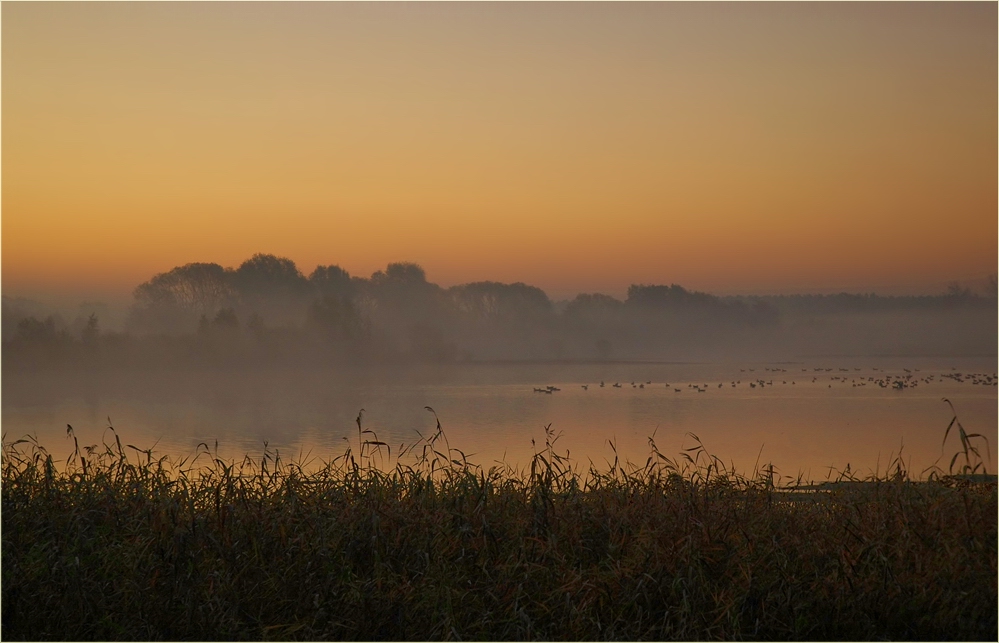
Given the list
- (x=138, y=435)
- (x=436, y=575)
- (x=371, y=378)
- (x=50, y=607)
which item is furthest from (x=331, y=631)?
(x=371, y=378)

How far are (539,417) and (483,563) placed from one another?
1132cm

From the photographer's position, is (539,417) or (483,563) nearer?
(483,563)

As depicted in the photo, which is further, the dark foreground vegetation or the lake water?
the lake water

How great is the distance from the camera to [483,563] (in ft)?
16.1

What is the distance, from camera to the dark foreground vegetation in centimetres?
455

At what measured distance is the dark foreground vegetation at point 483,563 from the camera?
4.55 metres

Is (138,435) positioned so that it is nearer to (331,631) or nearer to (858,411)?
(331,631)

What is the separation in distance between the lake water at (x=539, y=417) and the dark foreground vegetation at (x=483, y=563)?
1.55 m

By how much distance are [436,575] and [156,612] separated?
5.01ft

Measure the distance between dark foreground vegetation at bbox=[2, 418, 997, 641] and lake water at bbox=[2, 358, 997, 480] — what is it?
5.07 feet

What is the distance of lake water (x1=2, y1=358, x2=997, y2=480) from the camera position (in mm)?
10875

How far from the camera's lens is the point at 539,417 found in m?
16.2

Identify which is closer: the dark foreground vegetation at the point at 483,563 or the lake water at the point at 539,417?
the dark foreground vegetation at the point at 483,563

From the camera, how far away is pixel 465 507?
550 cm
